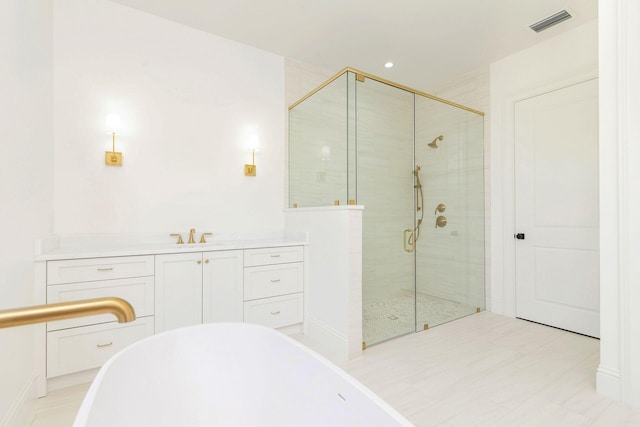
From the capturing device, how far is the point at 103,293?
1873 millimetres

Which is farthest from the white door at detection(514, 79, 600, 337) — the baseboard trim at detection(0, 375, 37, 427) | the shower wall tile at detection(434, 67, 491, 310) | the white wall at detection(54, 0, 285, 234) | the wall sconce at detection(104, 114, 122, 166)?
the baseboard trim at detection(0, 375, 37, 427)

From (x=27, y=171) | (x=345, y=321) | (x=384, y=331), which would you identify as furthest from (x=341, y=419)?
(x=27, y=171)

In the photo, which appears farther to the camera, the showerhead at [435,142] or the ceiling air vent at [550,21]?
the showerhead at [435,142]

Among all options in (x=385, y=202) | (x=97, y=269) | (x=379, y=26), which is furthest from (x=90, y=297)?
(x=379, y=26)

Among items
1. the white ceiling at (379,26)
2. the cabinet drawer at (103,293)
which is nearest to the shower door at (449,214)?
the white ceiling at (379,26)

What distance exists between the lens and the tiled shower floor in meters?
2.48

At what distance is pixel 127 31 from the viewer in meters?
2.39

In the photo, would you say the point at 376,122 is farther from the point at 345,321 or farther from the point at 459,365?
the point at 459,365

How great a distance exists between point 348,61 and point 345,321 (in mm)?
2702

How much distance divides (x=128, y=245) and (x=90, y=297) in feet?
1.82

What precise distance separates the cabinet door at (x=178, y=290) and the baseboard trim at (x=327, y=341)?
0.94 m

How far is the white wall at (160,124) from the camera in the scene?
2191mm

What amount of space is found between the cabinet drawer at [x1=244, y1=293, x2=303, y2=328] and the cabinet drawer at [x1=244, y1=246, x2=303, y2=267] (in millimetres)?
315

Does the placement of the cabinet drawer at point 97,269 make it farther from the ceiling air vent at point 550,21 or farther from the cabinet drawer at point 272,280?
the ceiling air vent at point 550,21
